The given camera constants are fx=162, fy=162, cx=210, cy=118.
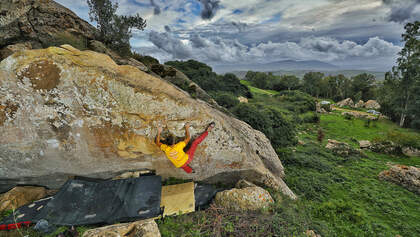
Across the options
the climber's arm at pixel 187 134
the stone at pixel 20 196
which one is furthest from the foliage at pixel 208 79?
the stone at pixel 20 196

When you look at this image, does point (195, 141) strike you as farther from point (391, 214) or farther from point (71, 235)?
point (391, 214)

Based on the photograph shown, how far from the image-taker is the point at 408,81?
2933 cm

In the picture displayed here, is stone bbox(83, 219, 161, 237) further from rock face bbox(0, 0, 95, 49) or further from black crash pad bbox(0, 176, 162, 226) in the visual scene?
rock face bbox(0, 0, 95, 49)

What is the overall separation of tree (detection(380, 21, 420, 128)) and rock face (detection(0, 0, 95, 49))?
150 ft

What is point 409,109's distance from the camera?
28.7 metres

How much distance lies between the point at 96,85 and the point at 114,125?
1.31m

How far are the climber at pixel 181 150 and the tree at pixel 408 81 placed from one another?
132ft

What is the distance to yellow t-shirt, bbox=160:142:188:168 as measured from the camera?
5018 millimetres

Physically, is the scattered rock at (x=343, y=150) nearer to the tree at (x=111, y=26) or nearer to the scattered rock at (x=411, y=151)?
the scattered rock at (x=411, y=151)

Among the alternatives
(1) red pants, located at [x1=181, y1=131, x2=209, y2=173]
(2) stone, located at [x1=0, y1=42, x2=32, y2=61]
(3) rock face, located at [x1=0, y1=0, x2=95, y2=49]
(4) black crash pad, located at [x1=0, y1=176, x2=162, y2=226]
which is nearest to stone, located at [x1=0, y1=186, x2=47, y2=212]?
(4) black crash pad, located at [x1=0, y1=176, x2=162, y2=226]

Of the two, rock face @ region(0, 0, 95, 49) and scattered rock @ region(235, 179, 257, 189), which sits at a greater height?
rock face @ region(0, 0, 95, 49)

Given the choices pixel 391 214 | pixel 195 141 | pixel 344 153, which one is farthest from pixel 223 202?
pixel 344 153

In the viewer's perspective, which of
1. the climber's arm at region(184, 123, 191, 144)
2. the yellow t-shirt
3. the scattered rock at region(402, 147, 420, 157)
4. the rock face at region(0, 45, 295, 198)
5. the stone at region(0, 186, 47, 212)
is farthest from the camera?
the scattered rock at region(402, 147, 420, 157)

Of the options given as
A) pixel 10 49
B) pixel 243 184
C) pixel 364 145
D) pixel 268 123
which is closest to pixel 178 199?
pixel 243 184
